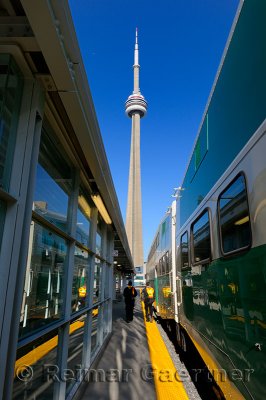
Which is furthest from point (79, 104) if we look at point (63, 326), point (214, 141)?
point (63, 326)

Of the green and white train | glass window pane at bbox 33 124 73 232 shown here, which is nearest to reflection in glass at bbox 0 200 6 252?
glass window pane at bbox 33 124 73 232

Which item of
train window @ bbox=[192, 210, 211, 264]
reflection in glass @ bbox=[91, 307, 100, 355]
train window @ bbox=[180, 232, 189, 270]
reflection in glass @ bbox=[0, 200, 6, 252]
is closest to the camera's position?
reflection in glass @ bbox=[0, 200, 6, 252]

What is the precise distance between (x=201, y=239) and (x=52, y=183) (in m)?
1.90

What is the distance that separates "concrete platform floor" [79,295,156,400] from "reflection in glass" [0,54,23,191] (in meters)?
3.25

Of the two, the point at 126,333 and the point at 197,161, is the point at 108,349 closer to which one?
the point at 126,333

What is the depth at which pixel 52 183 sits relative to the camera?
2939 mm

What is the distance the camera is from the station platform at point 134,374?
400 centimetres

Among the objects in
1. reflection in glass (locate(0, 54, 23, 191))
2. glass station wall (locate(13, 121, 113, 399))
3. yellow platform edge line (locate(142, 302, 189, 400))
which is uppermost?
reflection in glass (locate(0, 54, 23, 191))

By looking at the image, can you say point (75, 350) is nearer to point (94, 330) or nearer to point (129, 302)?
point (94, 330)

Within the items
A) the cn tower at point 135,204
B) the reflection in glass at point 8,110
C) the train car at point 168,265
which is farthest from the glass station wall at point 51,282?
the cn tower at point 135,204

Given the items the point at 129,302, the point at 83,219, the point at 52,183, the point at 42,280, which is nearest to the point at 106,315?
the point at 129,302

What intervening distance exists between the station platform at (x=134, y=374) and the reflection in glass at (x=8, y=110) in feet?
9.82

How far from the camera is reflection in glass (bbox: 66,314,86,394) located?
3845 millimetres

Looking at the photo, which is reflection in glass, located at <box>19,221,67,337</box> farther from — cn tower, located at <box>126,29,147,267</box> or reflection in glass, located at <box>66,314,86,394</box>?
cn tower, located at <box>126,29,147,267</box>
